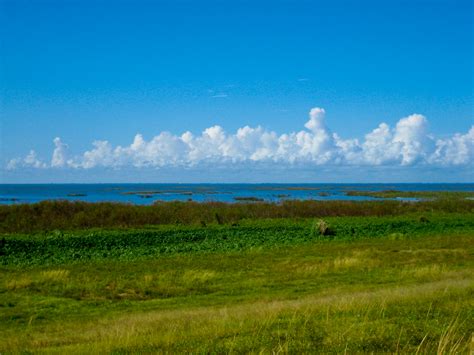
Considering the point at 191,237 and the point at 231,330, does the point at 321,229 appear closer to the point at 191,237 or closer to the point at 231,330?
the point at 191,237

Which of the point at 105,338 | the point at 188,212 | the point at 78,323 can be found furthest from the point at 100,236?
the point at 105,338

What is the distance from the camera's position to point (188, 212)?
59875mm

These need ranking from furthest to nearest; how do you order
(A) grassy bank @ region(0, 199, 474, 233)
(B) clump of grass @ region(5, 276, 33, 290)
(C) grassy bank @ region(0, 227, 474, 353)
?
1. (A) grassy bank @ region(0, 199, 474, 233)
2. (B) clump of grass @ region(5, 276, 33, 290)
3. (C) grassy bank @ region(0, 227, 474, 353)

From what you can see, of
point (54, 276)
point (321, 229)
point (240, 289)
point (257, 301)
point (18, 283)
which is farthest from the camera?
point (321, 229)

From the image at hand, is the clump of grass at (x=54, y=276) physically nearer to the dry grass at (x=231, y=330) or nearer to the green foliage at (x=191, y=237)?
the green foliage at (x=191, y=237)

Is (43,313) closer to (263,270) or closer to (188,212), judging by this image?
(263,270)

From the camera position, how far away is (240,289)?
2083 centimetres

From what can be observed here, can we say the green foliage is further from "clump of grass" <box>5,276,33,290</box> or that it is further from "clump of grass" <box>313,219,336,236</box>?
"clump of grass" <box>5,276,33,290</box>

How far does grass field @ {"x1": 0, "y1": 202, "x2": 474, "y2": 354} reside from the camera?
29.6 feet

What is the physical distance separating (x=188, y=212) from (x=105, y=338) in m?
50.0

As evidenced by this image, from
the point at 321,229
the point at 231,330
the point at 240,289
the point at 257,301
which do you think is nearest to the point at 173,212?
the point at 321,229

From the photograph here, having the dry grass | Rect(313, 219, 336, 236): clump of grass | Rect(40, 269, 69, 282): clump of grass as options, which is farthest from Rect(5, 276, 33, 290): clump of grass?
Rect(313, 219, 336, 236): clump of grass

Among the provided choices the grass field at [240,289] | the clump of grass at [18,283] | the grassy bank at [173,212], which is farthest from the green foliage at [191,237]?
the clump of grass at [18,283]

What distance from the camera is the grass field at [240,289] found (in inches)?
355
